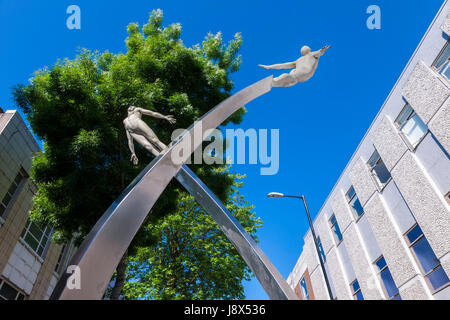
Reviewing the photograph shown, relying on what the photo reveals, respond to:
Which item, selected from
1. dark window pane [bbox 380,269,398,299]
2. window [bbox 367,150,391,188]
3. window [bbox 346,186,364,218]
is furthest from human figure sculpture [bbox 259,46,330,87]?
window [bbox 346,186,364,218]

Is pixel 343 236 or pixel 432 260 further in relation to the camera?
pixel 343 236

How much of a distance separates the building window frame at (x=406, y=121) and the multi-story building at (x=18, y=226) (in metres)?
17.7

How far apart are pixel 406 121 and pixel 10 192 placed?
19630mm

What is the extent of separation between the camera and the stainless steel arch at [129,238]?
7.68 ft

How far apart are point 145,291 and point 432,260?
13950 millimetres

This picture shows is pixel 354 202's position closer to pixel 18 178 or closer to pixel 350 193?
pixel 350 193

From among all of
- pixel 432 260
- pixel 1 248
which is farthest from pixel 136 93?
pixel 432 260

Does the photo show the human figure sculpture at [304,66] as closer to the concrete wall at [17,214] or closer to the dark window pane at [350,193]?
the concrete wall at [17,214]
